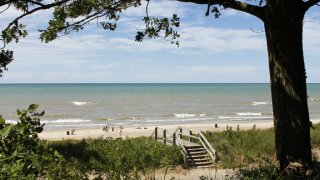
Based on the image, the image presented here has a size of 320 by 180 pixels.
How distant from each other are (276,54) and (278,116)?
0.86m

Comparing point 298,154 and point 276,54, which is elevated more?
point 276,54

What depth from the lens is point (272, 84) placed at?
6035 mm

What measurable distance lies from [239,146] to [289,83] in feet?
60.4

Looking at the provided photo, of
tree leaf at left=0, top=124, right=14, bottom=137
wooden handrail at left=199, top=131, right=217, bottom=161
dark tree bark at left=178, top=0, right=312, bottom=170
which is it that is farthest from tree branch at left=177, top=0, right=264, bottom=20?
wooden handrail at left=199, top=131, right=217, bottom=161

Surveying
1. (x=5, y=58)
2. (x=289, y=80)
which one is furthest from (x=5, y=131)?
(x=5, y=58)

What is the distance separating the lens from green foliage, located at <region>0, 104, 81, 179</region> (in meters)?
2.93

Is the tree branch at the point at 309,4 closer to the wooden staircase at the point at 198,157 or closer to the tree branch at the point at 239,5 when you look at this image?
the tree branch at the point at 239,5

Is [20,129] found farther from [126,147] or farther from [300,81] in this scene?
[126,147]

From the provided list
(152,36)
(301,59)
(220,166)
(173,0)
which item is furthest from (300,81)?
(220,166)

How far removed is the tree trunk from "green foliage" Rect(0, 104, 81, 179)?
363 centimetres

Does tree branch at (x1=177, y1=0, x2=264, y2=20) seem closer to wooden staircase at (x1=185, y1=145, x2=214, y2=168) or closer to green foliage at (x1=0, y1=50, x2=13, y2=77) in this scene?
green foliage at (x1=0, y1=50, x2=13, y2=77)

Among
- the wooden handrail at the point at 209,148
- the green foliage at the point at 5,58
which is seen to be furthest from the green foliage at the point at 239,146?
the green foliage at the point at 5,58

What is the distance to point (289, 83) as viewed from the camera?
5828 mm

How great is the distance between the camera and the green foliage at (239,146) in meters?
22.1
